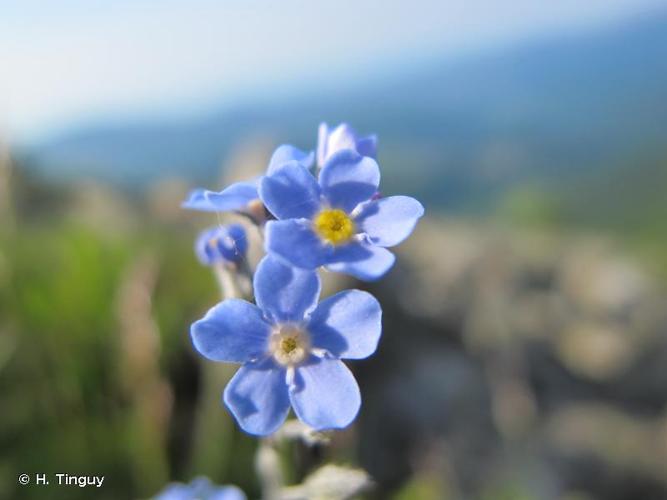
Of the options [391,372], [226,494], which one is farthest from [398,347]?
[226,494]

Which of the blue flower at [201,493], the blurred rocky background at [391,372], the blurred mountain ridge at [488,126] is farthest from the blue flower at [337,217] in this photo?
the blurred mountain ridge at [488,126]

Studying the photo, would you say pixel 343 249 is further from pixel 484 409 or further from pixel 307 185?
pixel 484 409

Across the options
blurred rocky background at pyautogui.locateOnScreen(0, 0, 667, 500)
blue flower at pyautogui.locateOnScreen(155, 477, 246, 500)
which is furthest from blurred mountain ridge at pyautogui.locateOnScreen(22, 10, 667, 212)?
blue flower at pyautogui.locateOnScreen(155, 477, 246, 500)

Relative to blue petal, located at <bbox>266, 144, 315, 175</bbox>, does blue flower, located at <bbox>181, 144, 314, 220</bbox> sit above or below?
below

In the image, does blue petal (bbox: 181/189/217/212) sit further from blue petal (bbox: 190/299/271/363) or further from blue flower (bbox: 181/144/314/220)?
blue petal (bbox: 190/299/271/363)

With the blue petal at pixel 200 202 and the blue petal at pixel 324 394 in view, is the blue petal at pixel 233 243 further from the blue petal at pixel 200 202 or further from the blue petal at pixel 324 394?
the blue petal at pixel 324 394

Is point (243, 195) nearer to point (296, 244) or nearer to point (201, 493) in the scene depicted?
point (296, 244)

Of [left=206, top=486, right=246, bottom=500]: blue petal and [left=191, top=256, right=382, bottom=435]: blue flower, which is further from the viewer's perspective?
[left=206, top=486, right=246, bottom=500]: blue petal
